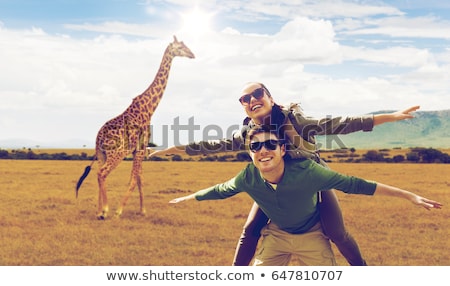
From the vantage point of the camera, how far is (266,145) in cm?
525

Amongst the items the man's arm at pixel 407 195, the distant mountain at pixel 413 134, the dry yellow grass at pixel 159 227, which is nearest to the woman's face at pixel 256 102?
the man's arm at pixel 407 195

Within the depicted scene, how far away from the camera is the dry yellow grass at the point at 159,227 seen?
28.1 ft

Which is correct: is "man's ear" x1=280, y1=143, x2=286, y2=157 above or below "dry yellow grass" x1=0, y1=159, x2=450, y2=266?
above

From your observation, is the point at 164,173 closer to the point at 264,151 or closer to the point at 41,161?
the point at 41,161

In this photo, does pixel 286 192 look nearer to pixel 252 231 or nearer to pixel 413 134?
pixel 252 231

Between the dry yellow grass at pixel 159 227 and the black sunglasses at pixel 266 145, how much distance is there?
3453mm

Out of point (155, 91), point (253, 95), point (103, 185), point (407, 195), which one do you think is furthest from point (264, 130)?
point (155, 91)

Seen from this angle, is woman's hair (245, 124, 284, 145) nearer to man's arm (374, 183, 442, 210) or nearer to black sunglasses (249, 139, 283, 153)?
black sunglasses (249, 139, 283, 153)

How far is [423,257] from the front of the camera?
346 inches

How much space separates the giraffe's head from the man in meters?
5.11

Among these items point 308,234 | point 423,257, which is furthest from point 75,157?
point 308,234

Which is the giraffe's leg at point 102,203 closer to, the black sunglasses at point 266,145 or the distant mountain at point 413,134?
the black sunglasses at point 266,145

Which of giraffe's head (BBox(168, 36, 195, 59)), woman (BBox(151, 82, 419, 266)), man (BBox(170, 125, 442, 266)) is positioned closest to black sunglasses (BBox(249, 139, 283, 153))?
man (BBox(170, 125, 442, 266))

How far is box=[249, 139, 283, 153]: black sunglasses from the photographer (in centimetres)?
523
